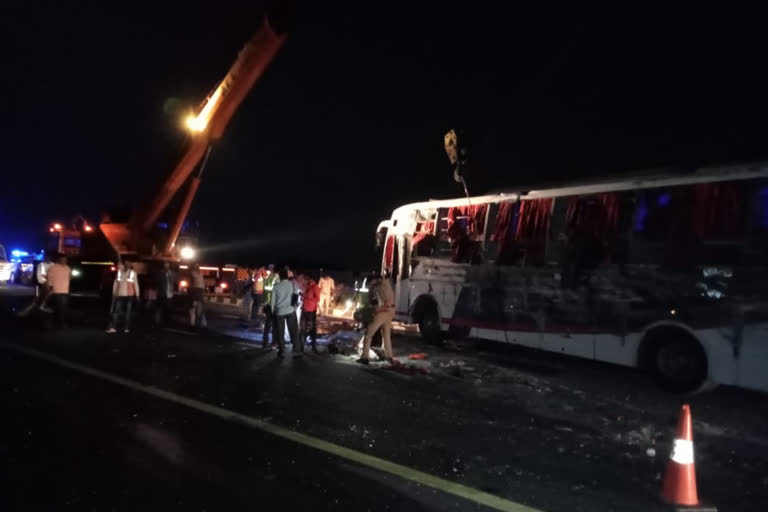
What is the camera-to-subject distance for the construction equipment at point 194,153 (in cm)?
1523

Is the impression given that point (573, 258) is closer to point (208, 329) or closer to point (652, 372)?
point (652, 372)

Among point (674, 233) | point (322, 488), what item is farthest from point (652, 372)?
point (322, 488)

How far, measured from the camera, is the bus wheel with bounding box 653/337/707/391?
32.4 ft

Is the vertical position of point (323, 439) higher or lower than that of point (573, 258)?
lower

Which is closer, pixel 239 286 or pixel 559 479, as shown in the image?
pixel 559 479

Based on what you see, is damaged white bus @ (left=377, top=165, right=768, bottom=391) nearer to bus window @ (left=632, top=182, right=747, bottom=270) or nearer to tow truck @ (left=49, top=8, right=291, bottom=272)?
bus window @ (left=632, top=182, right=747, bottom=270)

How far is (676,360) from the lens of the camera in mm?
10109

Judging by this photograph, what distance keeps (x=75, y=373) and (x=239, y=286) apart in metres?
16.9

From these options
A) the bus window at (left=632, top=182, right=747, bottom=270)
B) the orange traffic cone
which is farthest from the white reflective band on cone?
the bus window at (left=632, top=182, right=747, bottom=270)

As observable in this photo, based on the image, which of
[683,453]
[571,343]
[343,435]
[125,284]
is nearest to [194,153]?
[125,284]

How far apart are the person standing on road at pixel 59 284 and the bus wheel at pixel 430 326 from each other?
7.95m

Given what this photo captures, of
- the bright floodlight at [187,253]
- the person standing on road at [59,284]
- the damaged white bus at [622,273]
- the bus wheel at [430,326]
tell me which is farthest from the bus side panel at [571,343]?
the bright floodlight at [187,253]

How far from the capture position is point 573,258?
11844mm

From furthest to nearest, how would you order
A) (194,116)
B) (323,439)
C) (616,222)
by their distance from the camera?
(194,116)
(616,222)
(323,439)
